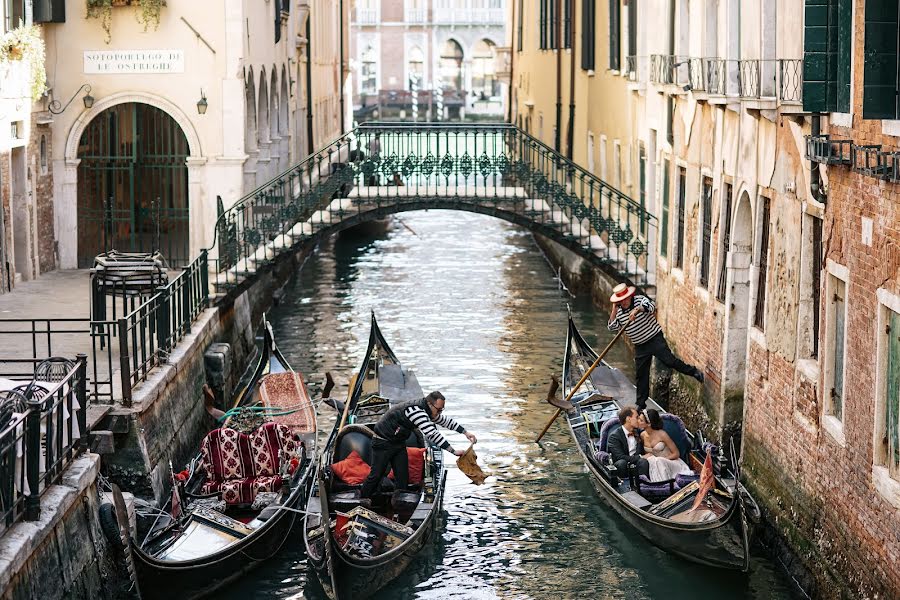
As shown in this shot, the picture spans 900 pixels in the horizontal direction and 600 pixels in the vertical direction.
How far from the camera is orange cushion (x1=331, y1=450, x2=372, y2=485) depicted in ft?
37.6

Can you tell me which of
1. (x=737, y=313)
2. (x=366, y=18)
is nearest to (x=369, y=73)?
(x=366, y=18)

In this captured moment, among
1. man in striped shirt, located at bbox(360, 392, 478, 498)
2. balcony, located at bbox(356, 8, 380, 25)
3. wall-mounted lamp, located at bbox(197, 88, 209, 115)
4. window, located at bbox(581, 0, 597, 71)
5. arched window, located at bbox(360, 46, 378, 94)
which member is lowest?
man in striped shirt, located at bbox(360, 392, 478, 498)

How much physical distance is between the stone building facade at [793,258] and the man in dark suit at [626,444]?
896 mm

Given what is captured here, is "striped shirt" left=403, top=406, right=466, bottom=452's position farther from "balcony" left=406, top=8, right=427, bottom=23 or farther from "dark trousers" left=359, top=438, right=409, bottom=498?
"balcony" left=406, top=8, right=427, bottom=23

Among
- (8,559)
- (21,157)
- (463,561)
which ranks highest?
(21,157)

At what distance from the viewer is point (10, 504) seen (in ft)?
27.7

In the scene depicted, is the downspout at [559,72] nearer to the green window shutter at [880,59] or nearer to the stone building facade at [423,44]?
the green window shutter at [880,59]

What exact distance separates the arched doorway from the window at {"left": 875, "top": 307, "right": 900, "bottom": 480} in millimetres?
11146

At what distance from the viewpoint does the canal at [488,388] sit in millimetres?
10914

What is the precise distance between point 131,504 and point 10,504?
195cm

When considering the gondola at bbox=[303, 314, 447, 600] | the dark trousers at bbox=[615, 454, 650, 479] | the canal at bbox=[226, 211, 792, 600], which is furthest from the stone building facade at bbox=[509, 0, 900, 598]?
the gondola at bbox=[303, 314, 447, 600]

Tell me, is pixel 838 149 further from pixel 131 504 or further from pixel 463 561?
pixel 131 504

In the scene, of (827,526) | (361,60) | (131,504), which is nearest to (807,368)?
(827,526)

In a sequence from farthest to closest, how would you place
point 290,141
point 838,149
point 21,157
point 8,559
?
point 290,141
point 21,157
point 838,149
point 8,559
